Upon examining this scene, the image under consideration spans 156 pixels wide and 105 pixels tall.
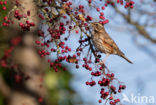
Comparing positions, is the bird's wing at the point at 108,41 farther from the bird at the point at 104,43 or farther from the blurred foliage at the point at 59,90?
the blurred foliage at the point at 59,90

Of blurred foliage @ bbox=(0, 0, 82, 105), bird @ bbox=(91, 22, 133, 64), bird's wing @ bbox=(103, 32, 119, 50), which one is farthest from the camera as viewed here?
blurred foliage @ bbox=(0, 0, 82, 105)

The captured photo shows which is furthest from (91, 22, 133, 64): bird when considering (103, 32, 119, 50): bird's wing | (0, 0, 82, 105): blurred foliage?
(0, 0, 82, 105): blurred foliage

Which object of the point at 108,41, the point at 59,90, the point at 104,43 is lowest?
the point at 104,43

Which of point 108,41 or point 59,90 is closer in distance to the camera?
point 108,41

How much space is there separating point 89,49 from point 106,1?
103cm

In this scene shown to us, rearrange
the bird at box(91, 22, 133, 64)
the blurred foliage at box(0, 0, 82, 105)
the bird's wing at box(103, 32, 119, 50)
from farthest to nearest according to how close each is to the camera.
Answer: the blurred foliage at box(0, 0, 82, 105) → the bird's wing at box(103, 32, 119, 50) → the bird at box(91, 22, 133, 64)

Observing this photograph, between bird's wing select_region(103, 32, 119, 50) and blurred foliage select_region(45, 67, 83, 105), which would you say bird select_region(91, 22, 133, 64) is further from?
blurred foliage select_region(45, 67, 83, 105)

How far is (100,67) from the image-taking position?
505 centimetres

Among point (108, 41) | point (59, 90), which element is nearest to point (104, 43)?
point (108, 41)

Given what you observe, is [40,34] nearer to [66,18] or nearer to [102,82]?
[66,18]

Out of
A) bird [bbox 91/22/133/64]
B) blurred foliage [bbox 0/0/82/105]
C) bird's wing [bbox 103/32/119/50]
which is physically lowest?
bird [bbox 91/22/133/64]

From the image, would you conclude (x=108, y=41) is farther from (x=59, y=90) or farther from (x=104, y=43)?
(x=59, y=90)

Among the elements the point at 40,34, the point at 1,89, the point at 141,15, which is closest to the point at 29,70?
the point at 1,89

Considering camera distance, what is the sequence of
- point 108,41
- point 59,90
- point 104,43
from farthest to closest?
point 59,90 < point 108,41 < point 104,43
